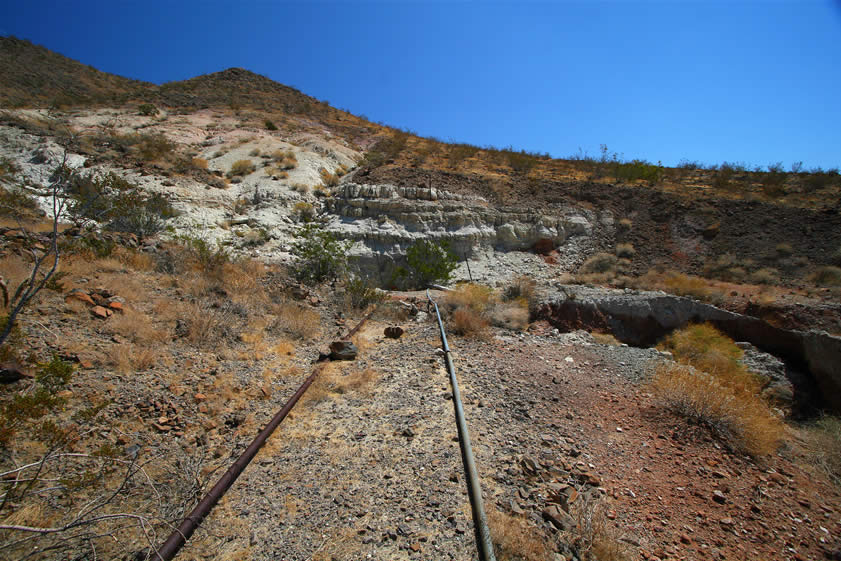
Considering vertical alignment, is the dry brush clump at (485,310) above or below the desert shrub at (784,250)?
below

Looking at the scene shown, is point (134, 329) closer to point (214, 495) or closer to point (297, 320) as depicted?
point (297, 320)

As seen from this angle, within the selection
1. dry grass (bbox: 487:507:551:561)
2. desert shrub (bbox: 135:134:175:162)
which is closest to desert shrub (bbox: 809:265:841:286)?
dry grass (bbox: 487:507:551:561)

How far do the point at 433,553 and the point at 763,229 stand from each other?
18.5 meters

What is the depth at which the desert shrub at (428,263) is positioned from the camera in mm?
12305

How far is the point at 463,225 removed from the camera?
47.6ft

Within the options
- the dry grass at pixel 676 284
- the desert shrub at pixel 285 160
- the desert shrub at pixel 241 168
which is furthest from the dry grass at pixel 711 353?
the desert shrub at pixel 241 168

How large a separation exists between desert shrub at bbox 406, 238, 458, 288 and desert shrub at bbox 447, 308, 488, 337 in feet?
16.2

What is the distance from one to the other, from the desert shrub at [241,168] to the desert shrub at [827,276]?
20.1 m

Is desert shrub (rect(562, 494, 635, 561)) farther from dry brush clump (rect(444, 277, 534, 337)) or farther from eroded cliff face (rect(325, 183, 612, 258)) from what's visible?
eroded cliff face (rect(325, 183, 612, 258))

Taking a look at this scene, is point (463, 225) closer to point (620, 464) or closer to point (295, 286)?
point (295, 286)

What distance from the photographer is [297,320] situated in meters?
6.85

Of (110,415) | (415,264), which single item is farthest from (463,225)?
(110,415)

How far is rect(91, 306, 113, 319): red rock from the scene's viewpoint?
4895 millimetres

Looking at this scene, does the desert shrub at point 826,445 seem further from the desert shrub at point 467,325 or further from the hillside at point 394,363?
the desert shrub at point 467,325
